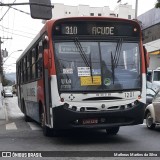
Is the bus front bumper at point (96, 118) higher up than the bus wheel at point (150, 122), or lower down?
higher up

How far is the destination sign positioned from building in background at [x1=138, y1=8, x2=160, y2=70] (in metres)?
36.1

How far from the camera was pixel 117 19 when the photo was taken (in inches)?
432

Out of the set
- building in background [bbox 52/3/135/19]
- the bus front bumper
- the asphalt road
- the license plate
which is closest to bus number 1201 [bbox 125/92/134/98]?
the bus front bumper

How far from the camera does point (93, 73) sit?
1052 centimetres

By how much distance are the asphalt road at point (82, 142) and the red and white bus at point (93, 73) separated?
54 cm

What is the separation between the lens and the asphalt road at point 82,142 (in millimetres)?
9805

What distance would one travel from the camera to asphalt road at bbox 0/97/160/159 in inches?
386

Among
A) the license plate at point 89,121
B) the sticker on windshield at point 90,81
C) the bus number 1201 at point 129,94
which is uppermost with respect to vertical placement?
the sticker on windshield at point 90,81

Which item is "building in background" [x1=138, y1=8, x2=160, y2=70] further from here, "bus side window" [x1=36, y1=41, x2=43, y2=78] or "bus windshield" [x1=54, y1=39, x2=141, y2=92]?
"bus windshield" [x1=54, y1=39, x2=141, y2=92]

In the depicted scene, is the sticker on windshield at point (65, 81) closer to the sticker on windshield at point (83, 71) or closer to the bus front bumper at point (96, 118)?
the sticker on windshield at point (83, 71)

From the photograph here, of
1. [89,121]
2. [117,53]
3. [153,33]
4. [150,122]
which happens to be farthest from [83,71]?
[153,33]

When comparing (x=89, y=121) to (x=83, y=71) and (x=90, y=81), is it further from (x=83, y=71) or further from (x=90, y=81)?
(x=83, y=71)

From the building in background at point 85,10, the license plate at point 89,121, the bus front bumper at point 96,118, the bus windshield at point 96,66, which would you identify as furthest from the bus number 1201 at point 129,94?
the building in background at point 85,10

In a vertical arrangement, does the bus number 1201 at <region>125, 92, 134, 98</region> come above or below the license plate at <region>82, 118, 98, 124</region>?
above
